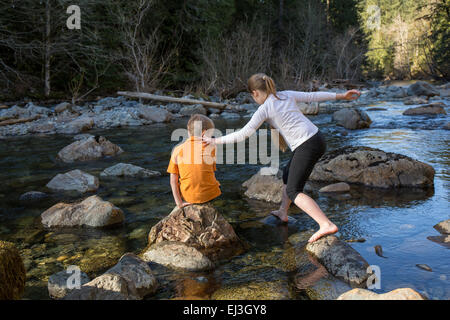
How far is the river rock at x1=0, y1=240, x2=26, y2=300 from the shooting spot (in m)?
2.49

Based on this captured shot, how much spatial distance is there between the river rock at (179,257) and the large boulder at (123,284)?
28 cm

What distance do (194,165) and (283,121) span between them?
936mm

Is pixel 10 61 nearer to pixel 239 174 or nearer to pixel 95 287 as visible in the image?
pixel 239 174

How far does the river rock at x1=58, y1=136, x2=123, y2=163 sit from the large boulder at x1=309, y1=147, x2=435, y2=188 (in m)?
4.46

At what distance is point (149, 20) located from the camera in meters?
20.2

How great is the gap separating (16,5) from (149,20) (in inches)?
275

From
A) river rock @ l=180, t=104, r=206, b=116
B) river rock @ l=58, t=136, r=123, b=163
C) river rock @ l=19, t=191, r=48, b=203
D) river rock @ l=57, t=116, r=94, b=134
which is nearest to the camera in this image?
river rock @ l=19, t=191, r=48, b=203

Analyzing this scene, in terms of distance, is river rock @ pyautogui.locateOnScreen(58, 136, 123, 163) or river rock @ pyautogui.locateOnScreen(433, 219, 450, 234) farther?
river rock @ pyautogui.locateOnScreen(58, 136, 123, 163)

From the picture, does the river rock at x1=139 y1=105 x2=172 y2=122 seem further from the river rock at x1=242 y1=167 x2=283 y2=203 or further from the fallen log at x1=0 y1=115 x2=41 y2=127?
the river rock at x1=242 y1=167 x2=283 y2=203

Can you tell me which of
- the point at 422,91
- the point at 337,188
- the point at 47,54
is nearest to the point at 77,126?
the point at 47,54

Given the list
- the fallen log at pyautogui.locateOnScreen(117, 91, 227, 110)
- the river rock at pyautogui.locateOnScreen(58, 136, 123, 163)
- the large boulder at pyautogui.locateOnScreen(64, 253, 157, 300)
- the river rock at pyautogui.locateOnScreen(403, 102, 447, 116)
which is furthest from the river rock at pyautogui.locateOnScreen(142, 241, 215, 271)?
the fallen log at pyautogui.locateOnScreen(117, 91, 227, 110)

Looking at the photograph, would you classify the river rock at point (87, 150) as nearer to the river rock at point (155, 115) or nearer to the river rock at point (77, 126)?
the river rock at point (77, 126)

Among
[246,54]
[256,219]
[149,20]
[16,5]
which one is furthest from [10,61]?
[256,219]

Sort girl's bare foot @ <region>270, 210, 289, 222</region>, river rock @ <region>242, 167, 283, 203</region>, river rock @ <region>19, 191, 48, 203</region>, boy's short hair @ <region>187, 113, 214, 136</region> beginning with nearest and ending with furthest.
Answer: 1. boy's short hair @ <region>187, 113, 214, 136</region>
2. girl's bare foot @ <region>270, 210, 289, 222</region>
3. river rock @ <region>242, 167, 283, 203</region>
4. river rock @ <region>19, 191, 48, 203</region>
